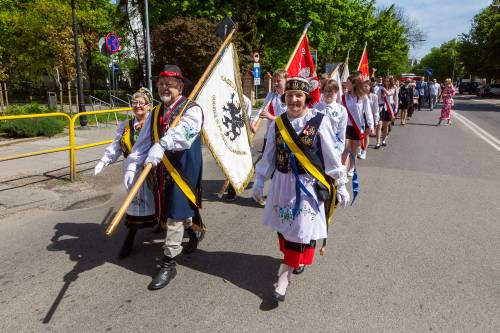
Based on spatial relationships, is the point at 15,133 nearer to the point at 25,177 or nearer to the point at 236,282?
the point at 25,177

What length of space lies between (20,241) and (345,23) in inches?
1069

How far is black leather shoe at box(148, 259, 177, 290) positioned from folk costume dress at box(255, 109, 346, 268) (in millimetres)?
1026

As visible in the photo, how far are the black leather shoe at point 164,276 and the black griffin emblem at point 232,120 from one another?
6.84 ft

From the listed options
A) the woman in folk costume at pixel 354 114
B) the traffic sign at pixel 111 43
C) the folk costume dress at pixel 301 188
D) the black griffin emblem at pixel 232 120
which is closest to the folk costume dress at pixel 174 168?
the folk costume dress at pixel 301 188

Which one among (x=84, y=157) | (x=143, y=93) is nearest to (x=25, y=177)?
(x=84, y=157)

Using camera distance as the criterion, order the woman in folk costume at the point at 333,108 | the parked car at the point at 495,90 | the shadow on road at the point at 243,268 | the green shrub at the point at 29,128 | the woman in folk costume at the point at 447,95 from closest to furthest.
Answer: the shadow on road at the point at 243,268
the woman in folk costume at the point at 333,108
the green shrub at the point at 29,128
the woman in folk costume at the point at 447,95
the parked car at the point at 495,90

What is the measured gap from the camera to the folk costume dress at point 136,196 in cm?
407

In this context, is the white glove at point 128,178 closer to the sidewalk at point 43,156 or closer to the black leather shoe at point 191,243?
the black leather shoe at point 191,243

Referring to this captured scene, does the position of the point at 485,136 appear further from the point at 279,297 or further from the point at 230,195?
the point at 279,297

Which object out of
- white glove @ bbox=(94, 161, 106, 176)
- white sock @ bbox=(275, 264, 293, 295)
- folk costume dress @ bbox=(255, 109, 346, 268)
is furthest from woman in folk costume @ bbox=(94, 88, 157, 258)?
white sock @ bbox=(275, 264, 293, 295)

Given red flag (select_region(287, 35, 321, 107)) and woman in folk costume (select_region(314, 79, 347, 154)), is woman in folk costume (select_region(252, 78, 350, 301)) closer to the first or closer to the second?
woman in folk costume (select_region(314, 79, 347, 154))

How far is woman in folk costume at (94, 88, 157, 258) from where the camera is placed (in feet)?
13.4

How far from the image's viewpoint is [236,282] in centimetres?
362

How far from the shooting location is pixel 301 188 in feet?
10.7
